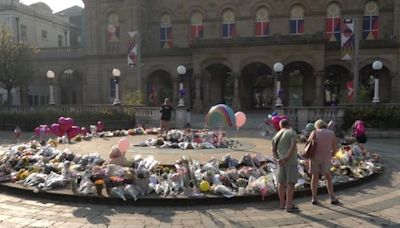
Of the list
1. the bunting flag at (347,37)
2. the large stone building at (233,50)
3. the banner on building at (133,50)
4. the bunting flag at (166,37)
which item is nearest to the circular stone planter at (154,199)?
the bunting flag at (347,37)

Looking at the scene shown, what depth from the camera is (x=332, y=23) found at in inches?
1288

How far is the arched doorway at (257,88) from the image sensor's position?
35125mm

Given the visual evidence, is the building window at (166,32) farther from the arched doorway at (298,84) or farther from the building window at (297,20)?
the arched doorway at (298,84)

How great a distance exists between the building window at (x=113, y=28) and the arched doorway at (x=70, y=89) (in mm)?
8970

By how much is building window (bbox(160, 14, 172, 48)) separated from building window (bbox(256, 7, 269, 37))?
880 cm

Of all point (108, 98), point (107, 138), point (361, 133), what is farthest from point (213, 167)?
point (108, 98)

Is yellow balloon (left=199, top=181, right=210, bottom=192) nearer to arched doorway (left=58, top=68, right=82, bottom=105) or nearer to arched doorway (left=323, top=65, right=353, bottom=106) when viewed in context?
arched doorway (left=323, top=65, right=353, bottom=106)

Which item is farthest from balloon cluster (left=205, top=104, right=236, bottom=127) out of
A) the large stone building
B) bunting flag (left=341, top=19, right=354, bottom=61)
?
the large stone building

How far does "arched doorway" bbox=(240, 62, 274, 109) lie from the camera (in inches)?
1383

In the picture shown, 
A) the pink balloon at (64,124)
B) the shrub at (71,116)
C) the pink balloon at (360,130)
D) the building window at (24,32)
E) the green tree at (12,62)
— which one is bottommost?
the shrub at (71,116)

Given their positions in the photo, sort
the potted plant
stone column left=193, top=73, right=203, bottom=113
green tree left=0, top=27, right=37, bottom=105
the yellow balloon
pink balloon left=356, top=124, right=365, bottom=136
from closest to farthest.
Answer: the potted plant < the yellow balloon < pink balloon left=356, top=124, right=365, bottom=136 < green tree left=0, top=27, right=37, bottom=105 < stone column left=193, top=73, right=203, bottom=113

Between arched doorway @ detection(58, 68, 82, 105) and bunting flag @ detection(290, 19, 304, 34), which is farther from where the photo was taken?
arched doorway @ detection(58, 68, 82, 105)

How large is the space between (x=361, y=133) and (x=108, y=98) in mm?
29248

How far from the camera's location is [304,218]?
269 inches
